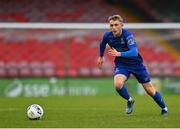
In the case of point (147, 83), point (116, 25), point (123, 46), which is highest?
point (116, 25)

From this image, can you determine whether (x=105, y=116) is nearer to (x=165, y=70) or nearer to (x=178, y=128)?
(x=178, y=128)

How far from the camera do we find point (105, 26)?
64.9 feet

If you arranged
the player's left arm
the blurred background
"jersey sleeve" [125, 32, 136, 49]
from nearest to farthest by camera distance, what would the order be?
the player's left arm < "jersey sleeve" [125, 32, 136, 49] < the blurred background

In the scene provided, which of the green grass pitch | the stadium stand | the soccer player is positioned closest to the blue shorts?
the soccer player

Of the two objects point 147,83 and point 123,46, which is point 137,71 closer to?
point 147,83

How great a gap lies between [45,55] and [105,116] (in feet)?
31.3

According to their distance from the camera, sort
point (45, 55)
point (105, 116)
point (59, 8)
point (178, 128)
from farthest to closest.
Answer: point (59, 8) → point (45, 55) → point (105, 116) → point (178, 128)

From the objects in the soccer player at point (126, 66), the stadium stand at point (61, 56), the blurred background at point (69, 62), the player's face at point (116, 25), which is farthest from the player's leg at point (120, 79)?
the stadium stand at point (61, 56)

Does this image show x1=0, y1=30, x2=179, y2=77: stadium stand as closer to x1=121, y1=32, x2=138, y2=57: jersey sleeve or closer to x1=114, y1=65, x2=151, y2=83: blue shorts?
x1=114, y1=65, x2=151, y2=83: blue shorts

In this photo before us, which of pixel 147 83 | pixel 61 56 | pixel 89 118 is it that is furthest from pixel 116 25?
pixel 61 56

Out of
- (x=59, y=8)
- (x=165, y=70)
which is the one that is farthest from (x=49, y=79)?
(x=59, y=8)

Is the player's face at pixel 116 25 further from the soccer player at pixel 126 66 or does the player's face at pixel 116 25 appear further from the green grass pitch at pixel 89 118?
the green grass pitch at pixel 89 118

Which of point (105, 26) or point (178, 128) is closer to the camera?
point (178, 128)

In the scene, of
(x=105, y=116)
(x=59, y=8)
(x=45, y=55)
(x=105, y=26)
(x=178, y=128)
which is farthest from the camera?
(x=59, y=8)
